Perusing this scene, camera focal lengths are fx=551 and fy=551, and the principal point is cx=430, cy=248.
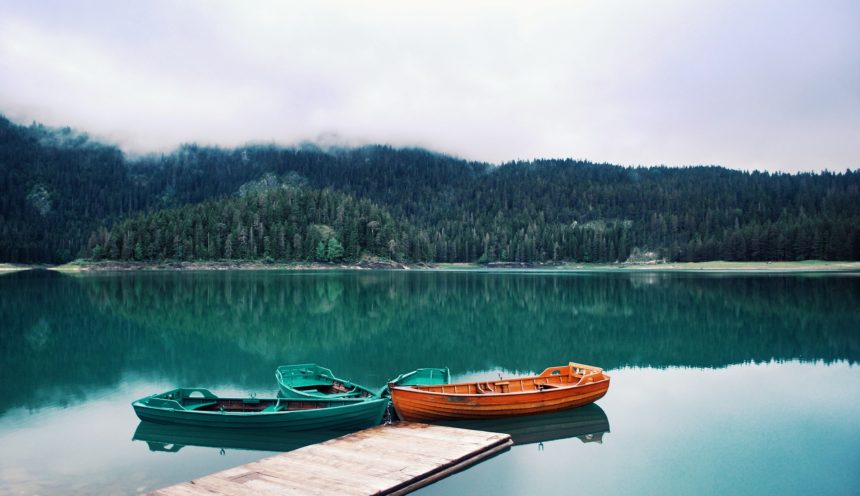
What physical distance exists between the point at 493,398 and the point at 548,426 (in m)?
2.35

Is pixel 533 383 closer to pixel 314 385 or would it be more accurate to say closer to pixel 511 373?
pixel 511 373

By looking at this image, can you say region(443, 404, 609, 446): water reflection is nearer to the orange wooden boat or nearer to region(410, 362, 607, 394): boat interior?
the orange wooden boat

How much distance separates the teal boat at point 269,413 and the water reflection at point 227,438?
0.70ft

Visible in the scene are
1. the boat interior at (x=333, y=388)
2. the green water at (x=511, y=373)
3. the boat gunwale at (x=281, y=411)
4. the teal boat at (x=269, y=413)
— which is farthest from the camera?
the boat interior at (x=333, y=388)

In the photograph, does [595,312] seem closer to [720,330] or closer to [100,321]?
[720,330]

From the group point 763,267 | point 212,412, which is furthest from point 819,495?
point 763,267

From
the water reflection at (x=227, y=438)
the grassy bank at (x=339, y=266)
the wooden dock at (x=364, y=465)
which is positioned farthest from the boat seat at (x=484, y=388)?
the grassy bank at (x=339, y=266)

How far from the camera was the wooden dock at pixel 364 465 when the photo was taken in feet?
45.5

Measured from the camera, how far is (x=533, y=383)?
23109 mm

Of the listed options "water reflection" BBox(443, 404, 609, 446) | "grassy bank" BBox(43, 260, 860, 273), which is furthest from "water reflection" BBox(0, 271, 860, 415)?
"grassy bank" BBox(43, 260, 860, 273)

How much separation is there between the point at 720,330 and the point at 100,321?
52.8m

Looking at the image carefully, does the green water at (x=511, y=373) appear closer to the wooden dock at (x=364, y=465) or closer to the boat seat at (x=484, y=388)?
the wooden dock at (x=364, y=465)

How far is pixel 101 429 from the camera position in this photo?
20.5 m

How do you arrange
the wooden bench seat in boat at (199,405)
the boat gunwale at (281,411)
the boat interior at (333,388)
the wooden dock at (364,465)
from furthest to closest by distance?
the boat interior at (333,388) → the wooden bench seat in boat at (199,405) → the boat gunwale at (281,411) → the wooden dock at (364,465)
